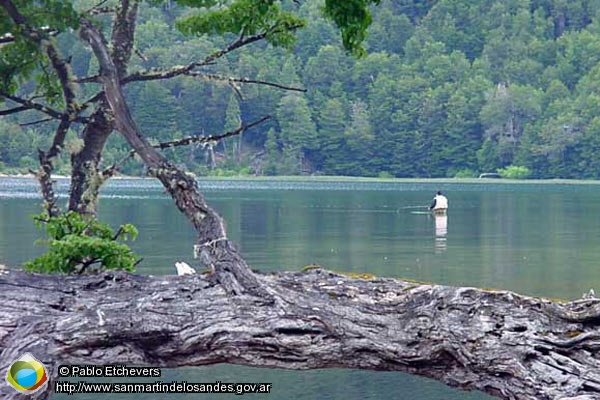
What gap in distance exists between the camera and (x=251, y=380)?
1579 centimetres

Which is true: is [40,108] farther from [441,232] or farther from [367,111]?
[367,111]

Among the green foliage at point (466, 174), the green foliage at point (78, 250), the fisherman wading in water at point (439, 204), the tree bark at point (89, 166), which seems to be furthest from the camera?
the green foliage at point (466, 174)

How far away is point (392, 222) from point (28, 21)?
43.4 m

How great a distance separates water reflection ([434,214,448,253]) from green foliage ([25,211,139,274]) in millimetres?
27894

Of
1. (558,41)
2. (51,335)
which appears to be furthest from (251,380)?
(558,41)

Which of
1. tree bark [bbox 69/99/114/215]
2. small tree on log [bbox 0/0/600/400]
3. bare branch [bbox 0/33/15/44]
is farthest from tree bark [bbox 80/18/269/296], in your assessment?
tree bark [bbox 69/99/114/215]

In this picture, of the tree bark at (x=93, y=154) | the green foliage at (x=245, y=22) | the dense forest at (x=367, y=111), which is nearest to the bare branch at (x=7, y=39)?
the tree bark at (x=93, y=154)

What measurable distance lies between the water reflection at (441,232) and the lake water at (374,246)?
0.26 ft

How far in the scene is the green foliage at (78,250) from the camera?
1112 centimetres

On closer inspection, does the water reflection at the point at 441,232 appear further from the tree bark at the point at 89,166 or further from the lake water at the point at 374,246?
the tree bark at the point at 89,166

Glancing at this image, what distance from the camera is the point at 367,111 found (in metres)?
160

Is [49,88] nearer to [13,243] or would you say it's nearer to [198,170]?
[13,243]

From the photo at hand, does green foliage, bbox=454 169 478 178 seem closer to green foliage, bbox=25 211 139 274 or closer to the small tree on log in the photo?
green foliage, bbox=25 211 139 274

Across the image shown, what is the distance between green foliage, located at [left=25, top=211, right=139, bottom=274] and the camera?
438 inches
